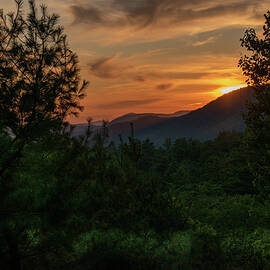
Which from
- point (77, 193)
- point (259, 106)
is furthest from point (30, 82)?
point (259, 106)

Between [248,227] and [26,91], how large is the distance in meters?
16.5

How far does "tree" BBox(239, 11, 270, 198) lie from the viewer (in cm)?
1264

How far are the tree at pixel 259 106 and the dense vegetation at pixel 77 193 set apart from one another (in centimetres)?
4

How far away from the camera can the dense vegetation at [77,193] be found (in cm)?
646

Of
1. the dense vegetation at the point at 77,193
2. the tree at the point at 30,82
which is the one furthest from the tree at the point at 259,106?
the tree at the point at 30,82

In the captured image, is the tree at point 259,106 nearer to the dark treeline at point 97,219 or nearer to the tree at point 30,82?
the dark treeline at point 97,219

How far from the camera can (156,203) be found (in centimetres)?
1145

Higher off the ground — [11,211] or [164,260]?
[11,211]

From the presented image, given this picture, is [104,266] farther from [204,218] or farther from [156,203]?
[204,218]

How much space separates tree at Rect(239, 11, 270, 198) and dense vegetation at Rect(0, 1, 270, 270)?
4 cm

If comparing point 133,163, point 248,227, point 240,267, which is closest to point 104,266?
point 133,163

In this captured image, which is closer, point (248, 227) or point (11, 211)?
point (11, 211)

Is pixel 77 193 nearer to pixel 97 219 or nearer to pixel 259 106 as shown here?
pixel 97 219

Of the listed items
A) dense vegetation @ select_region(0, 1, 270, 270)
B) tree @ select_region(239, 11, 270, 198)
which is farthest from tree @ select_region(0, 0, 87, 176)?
tree @ select_region(239, 11, 270, 198)
